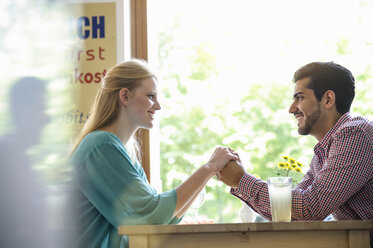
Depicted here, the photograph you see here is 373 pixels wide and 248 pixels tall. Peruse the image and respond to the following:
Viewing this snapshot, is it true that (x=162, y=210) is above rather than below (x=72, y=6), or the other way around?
below

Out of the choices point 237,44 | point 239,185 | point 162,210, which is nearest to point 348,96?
point 239,185

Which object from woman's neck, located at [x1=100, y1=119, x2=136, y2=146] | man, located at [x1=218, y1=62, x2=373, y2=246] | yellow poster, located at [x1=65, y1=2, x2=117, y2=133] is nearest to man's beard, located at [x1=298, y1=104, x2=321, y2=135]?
man, located at [x1=218, y1=62, x2=373, y2=246]

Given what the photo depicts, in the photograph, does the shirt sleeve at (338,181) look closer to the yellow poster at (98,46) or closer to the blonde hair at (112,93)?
the blonde hair at (112,93)

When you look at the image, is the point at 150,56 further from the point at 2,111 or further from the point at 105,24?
the point at 2,111

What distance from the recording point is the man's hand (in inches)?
53.6

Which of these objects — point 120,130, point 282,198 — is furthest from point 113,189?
point 282,198

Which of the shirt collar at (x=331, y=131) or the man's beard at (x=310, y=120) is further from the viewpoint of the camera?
the man's beard at (x=310, y=120)

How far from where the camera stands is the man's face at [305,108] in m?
1.48

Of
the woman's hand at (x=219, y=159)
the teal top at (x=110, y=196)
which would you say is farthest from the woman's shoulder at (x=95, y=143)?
the woman's hand at (x=219, y=159)

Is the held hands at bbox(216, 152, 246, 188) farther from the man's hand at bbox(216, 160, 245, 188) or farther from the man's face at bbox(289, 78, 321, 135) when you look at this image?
the man's face at bbox(289, 78, 321, 135)

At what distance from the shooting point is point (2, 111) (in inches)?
9.3

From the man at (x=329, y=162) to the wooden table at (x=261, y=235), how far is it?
231 millimetres

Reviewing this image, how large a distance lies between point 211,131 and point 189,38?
3.20 feet

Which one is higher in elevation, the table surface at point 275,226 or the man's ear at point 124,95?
the man's ear at point 124,95
